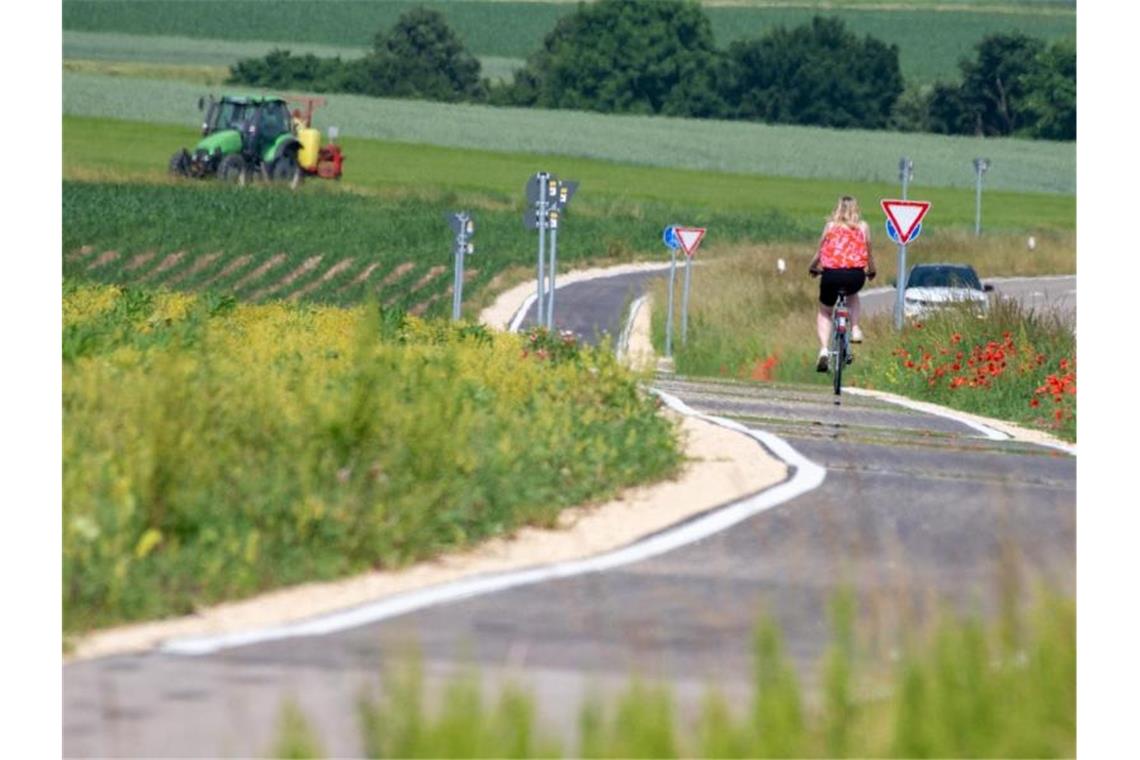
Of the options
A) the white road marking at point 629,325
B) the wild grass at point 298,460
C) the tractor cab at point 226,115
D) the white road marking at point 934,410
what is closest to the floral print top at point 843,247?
the white road marking at point 934,410

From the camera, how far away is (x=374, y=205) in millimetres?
78688

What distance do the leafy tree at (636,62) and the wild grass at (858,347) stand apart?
74.7 m

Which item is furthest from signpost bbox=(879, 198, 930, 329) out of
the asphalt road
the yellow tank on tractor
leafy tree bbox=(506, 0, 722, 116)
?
leafy tree bbox=(506, 0, 722, 116)

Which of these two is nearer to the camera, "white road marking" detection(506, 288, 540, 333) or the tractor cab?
"white road marking" detection(506, 288, 540, 333)

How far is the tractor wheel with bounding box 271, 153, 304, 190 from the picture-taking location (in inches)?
3123

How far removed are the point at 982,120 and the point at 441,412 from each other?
11490 centimetres

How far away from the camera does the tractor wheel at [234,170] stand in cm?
7781

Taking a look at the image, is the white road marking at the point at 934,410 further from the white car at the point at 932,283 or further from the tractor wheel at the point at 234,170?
the tractor wheel at the point at 234,170

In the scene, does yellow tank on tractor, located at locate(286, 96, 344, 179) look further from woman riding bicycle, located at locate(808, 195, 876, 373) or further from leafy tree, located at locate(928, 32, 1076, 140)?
woman riding bicycle, located at locate(808, 195, 876, 373)

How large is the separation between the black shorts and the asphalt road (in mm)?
7914

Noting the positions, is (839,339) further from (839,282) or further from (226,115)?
(226,115)

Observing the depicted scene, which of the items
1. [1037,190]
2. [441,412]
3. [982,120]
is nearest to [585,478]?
[441,412]

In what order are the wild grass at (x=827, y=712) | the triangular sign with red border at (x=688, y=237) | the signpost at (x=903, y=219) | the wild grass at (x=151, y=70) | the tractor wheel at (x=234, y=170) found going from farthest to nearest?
the wild grass at (x=151, y=70) → the tractor wheel at (x=234, y=170) → the triangular sign with red border at (x=688, y=237) → the signpost at (x=903, y=219) → the wild grass at (x=827, y=712)

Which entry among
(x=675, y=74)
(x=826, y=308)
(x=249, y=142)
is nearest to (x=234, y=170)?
(x=249, y=142)
